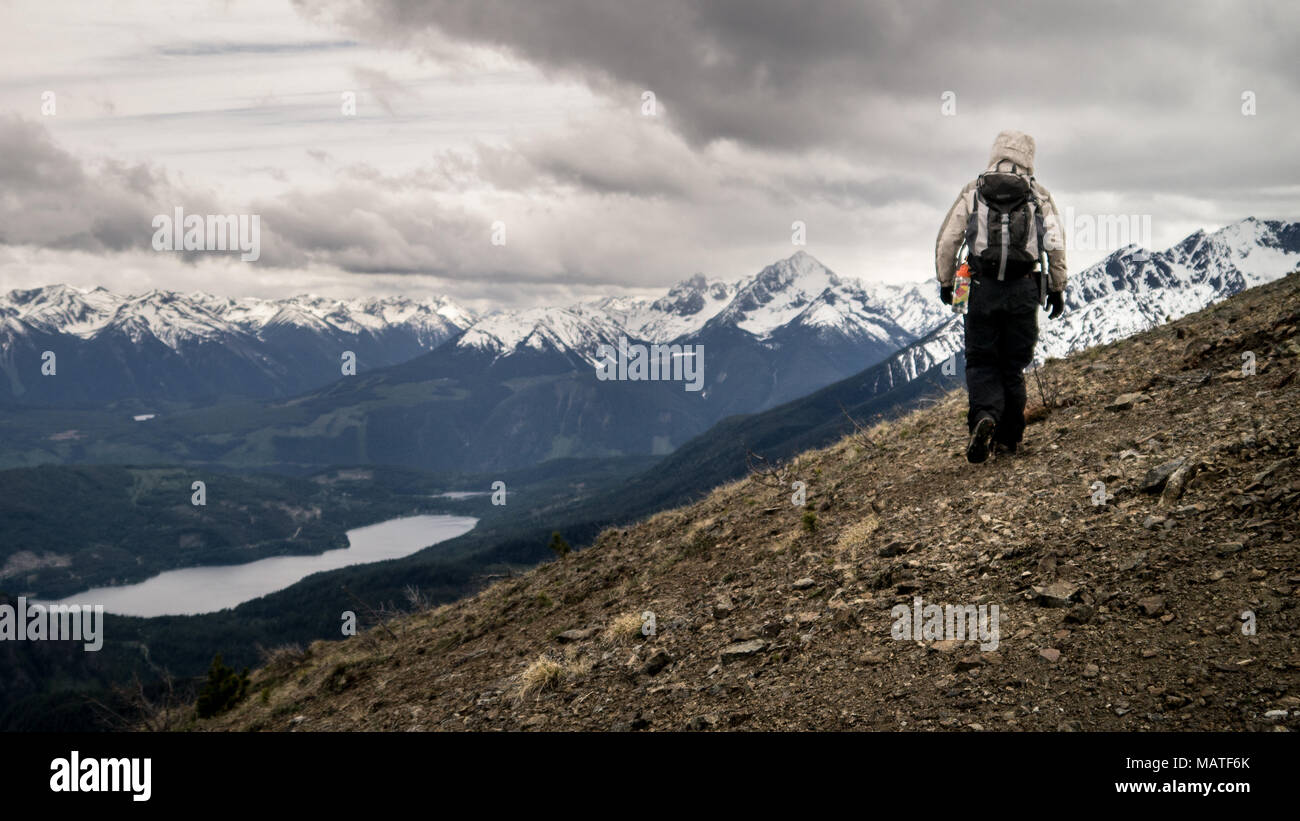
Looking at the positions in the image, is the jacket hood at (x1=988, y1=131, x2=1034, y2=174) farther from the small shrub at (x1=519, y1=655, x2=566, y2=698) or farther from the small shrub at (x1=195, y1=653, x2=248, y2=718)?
the small shrub at (x1=195, y1=653, x2=248, y2=718)

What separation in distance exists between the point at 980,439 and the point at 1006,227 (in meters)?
2.78

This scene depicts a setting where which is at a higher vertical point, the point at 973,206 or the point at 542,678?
the point at 973,206

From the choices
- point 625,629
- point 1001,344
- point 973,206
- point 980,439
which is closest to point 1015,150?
point 973,206

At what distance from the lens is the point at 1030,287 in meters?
9.17

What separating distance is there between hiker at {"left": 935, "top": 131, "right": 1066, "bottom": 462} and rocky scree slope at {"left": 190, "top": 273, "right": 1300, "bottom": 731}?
101 cm

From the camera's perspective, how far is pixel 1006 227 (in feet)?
29.5

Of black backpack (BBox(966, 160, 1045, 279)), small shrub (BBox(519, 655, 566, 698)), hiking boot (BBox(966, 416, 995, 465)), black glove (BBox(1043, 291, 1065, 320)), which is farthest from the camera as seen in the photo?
hiking boot (BBox(966, 416, 995, 465))

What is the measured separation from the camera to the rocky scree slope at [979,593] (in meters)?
4.99

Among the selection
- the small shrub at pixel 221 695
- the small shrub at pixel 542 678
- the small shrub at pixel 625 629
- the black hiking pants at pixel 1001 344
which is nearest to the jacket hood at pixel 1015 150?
the black hiking pants at pixel 1001 344

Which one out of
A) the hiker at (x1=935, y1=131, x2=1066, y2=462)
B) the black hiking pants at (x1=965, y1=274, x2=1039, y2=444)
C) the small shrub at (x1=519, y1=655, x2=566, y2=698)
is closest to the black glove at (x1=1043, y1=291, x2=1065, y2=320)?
the hiker at (x1=935, y1=131, x2=1066, y2=462)

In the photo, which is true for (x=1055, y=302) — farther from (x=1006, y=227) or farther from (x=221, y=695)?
(x=221, y=695)

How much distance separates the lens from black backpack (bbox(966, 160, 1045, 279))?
8.99 meters
